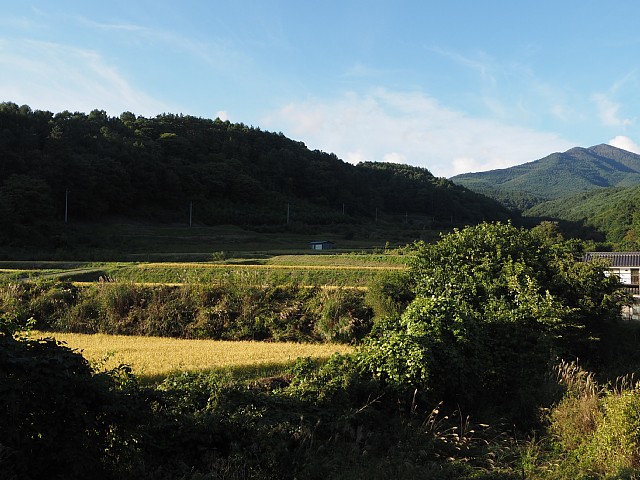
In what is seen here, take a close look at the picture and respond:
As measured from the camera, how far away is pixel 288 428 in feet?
21.4

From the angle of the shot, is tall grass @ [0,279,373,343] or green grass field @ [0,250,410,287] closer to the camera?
tall grass @ [0,279,373,343]

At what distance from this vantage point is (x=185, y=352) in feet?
45.6

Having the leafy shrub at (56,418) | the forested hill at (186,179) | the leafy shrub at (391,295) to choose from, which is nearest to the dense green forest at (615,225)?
the forested hill at (186,179)

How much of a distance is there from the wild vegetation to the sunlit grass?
289cm

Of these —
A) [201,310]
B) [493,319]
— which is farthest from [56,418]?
[201,310]

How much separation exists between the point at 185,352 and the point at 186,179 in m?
63.2

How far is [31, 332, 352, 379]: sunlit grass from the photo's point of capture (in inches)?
464

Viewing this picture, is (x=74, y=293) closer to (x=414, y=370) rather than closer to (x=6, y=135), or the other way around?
(x=414, y=370)

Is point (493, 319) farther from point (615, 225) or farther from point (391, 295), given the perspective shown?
point (615, 225)

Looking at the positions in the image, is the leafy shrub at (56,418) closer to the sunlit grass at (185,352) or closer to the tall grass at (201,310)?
the sunlit grass at (185,352)

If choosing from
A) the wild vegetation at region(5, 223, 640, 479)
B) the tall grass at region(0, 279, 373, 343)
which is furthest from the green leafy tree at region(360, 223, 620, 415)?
the tall grass at region(0, 279, 373, 343)

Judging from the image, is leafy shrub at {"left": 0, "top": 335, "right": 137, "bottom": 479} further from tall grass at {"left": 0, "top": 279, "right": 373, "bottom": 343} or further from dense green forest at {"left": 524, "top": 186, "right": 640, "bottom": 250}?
dense green forest at {"left": 524, "top": 186, "right": 640, "bottom": 250}

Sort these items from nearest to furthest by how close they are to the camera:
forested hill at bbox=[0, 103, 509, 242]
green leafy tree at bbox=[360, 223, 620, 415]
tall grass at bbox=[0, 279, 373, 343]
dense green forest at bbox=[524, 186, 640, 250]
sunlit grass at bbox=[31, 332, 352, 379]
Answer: green leafy tree at bbox=[360, 223, 620, 415] → sunlit grass at bbox=[31, 332, 352, 379] → tall grass at bbox=[0, 279, 373, 343] → forested hill at bbox=[0, 103, 509, 242] → dense green forest at bbox=[524, 186, 640, 250]

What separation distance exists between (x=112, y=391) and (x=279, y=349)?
9.78 m
